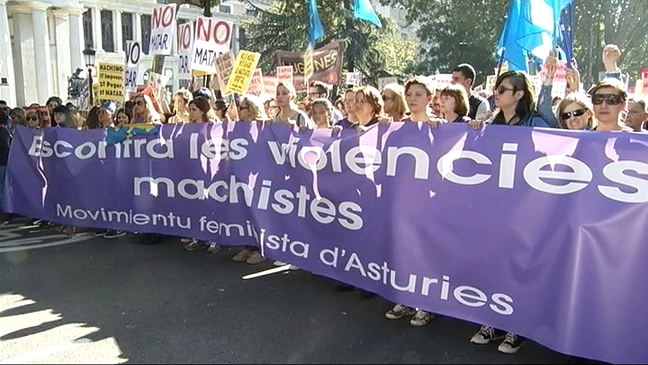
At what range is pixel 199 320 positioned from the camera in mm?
4332

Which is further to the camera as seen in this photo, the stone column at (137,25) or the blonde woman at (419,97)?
the stone column at (137,25)

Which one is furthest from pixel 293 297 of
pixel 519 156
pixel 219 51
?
pixel 219 51

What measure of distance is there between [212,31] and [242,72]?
1131mm

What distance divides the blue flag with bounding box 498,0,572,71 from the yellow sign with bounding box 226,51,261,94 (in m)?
3.17

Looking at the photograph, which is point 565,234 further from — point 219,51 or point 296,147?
point 219,51

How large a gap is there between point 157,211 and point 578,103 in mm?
4378

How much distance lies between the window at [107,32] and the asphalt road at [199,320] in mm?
64743

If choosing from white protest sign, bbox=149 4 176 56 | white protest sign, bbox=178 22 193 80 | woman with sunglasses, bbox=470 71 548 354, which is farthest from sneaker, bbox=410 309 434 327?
white protest sign, bbox=149 4 176 56

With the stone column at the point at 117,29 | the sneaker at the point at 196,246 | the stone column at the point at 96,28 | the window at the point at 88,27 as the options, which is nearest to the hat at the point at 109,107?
the sneaker at the point at 196,246

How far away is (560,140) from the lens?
3.61 metres

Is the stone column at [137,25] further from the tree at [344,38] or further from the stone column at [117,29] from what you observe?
the tree at [344,38]

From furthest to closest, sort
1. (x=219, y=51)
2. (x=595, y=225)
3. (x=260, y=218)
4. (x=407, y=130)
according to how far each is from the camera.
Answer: (x=219, y=51)
(x=260, y=218)
(x=407, y=130)
(x=595, y=225)

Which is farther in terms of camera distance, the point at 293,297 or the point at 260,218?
the point at 260,218

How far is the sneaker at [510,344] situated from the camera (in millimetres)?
3715
